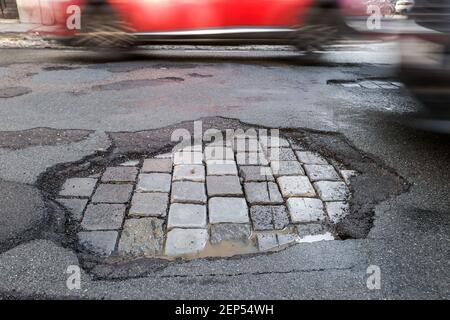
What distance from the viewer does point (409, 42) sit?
3.91 meters

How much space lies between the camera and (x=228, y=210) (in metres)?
3.21

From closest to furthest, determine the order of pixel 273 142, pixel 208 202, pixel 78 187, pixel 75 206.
Result: pixel 75 206, pixel 208 202, pixel 78 187, pixel 273 142

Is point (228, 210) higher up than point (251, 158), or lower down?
lower down

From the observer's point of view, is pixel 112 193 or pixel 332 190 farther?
pixel 332 190

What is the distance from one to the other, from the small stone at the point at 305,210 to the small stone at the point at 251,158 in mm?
712

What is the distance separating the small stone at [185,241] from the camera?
275 cm

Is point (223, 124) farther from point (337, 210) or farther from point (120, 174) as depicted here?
point (337, 210)

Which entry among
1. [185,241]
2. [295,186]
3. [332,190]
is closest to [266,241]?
[185,241]

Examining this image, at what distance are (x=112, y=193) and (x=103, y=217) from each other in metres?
0.36

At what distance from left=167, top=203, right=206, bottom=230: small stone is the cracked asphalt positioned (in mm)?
430

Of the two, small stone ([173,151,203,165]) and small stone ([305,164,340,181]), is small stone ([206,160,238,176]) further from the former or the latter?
small stone ([305,164,340,181])

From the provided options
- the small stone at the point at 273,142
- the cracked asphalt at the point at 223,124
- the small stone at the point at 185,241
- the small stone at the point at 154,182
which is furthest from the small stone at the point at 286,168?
the small stone at the point at 185,241

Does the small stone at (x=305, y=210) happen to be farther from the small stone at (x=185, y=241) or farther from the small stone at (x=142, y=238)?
the small stone at (x=142, y=238)
